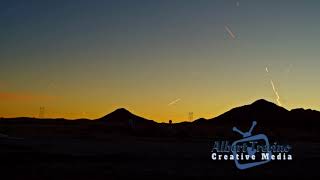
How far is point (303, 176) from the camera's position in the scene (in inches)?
1141

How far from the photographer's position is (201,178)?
1054 inches

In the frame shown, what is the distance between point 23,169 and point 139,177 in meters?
8.50

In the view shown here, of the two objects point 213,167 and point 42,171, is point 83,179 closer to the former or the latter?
point 42,171

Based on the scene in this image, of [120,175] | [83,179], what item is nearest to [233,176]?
[120,175]

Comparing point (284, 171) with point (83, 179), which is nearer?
point (83, 179)

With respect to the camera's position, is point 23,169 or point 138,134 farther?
point 138,134

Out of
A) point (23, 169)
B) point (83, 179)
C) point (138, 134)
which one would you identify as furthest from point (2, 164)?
point (138, 134)

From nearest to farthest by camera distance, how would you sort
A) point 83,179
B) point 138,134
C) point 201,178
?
point 83,179 < point 201,178 < point 138,134

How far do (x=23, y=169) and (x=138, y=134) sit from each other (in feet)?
293

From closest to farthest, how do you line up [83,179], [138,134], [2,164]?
1. [83,179]
2. [2,164]
3. [138,134]

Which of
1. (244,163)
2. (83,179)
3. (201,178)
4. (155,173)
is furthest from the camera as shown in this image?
(244,163)

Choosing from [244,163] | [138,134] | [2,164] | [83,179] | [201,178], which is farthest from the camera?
[138,134]

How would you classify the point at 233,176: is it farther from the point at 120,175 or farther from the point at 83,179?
the point at 83,179

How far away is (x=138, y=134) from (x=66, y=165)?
8582 centimetres
